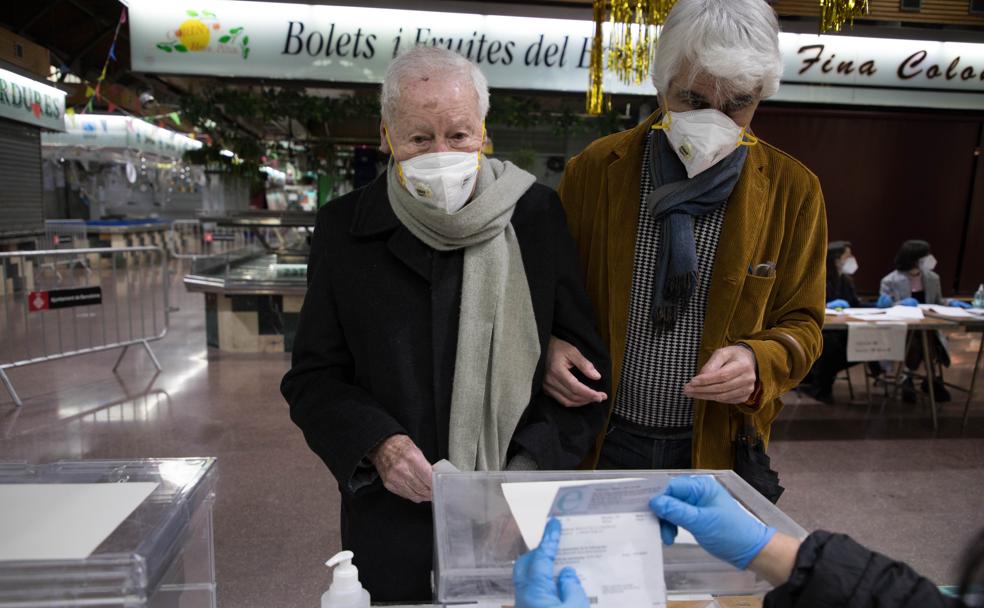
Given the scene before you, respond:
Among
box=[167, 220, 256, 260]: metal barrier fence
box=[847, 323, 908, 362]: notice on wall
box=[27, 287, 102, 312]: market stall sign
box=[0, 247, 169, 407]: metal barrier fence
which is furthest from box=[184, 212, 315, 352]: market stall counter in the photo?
box=[167, 220, 256, 260]: metal barrier fence

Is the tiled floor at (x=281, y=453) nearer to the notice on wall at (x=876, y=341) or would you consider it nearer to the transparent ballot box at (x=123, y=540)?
the notice on wall at (x=876, y=341)

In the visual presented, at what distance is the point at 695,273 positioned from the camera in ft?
4.27

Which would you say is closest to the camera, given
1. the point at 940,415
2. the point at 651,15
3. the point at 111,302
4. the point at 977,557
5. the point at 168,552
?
the point at 977,557

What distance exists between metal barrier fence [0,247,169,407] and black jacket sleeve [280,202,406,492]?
4480 mm

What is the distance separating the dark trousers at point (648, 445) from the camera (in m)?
1.41

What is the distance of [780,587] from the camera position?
755 mm

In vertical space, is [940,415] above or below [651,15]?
below

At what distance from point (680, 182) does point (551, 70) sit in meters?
5.00

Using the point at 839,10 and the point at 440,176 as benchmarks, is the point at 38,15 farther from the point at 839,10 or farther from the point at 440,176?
the point at 839,10

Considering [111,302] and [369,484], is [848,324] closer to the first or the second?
[369,484]

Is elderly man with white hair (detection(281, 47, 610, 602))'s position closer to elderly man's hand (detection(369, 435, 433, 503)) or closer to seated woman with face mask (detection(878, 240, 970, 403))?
elderly man's hand (detection(369, 435, 433, 503))

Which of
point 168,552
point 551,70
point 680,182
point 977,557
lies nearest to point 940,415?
point 551,70

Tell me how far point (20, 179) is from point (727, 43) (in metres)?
9.47

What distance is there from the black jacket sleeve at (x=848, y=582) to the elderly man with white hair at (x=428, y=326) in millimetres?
535
